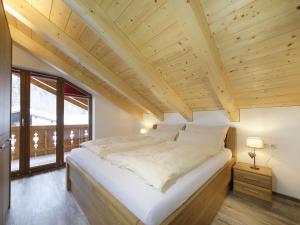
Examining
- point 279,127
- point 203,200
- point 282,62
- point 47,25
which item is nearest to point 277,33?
point 282,62

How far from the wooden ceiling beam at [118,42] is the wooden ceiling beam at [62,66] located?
141 cm

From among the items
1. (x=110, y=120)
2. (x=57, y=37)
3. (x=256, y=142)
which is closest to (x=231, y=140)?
(x=256, y=142)

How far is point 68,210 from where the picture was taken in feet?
6.04

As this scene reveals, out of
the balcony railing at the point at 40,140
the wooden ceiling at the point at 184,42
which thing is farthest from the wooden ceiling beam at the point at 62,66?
the balcony railing at the point at 40,140

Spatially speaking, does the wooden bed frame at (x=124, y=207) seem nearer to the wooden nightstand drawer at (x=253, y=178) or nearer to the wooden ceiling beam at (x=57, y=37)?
the wooden nightstand drawer at (x=253, y=178)

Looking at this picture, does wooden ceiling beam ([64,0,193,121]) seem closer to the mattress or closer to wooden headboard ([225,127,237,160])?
wooden headboard ([225,127,237,160])

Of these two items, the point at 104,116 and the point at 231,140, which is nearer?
the point at 231,140

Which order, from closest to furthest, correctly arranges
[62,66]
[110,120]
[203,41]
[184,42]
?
[203,41] < [184,42] < [62,66] < [110,120]

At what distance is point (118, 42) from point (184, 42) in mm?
840

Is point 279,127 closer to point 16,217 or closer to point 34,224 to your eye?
point 34,224

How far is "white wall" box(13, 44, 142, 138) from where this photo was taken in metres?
2.99

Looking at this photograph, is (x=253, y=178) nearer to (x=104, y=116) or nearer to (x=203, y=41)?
(x=203, y=41)

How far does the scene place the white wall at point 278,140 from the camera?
211cm

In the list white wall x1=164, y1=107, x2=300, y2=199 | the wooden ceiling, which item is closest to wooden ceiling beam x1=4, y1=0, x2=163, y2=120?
the wooden ceiling
